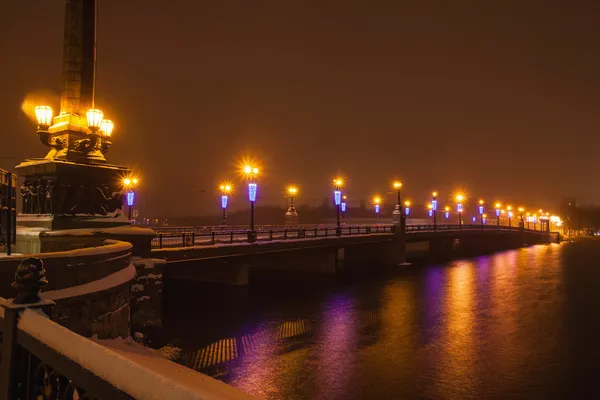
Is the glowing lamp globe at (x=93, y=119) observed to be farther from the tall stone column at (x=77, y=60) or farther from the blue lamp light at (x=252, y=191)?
the blue lamp light at (x=252, y=191)

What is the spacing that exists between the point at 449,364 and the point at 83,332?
39.2 feet

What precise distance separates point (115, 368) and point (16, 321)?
→ 1.78 metres

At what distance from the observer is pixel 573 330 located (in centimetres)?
2109

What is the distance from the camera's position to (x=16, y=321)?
4.09 metres

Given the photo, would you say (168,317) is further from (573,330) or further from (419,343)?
(573,330)

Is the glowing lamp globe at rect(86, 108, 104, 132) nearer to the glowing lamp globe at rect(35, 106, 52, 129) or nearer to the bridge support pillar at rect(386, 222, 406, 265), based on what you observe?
the glowing lamp globe at rect(35, 106, 52, 129)

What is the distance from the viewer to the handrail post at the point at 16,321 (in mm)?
4094

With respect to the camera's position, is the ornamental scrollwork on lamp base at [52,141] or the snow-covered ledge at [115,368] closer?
the snow-covered ledge at [115,368]

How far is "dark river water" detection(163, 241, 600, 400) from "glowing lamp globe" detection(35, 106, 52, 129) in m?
9.77

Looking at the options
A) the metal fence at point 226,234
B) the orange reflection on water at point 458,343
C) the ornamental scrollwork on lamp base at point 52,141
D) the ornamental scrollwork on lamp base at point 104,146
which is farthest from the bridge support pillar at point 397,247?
the ornamental scrollwork on lamp base at point 52,141

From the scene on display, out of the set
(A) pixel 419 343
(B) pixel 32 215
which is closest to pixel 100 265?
(B) pixel 32 215

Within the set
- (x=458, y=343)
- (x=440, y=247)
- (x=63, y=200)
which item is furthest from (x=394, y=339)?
(x=440, y=247)

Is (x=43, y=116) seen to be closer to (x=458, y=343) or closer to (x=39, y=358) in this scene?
(x=39, y=358)

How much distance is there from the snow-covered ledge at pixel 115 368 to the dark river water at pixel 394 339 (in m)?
9.95
